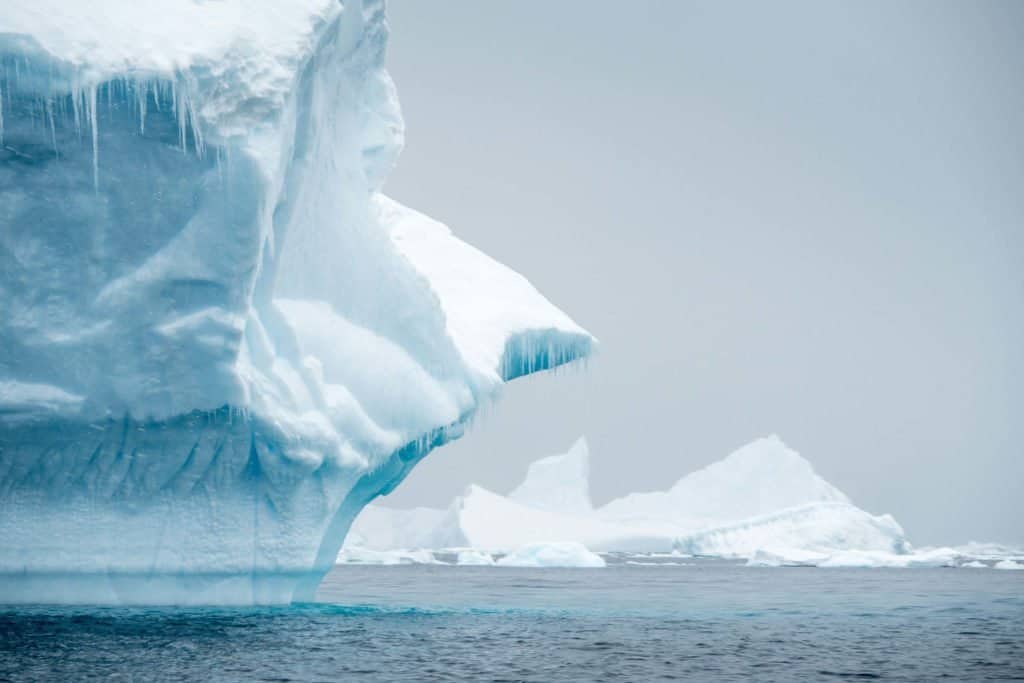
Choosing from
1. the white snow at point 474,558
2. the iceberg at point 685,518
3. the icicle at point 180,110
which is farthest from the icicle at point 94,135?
the white snow at point 474,558

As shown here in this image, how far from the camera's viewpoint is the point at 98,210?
1420cm

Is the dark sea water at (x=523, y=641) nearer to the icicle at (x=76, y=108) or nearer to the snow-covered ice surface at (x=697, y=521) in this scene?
the icicle at (x=76, y=108)

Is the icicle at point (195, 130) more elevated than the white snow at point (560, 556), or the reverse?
the icicle at point (195, 130)

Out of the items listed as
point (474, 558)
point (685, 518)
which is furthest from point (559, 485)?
point (474, 558)

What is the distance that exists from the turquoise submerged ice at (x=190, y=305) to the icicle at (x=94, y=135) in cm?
4

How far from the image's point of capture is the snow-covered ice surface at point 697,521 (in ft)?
170

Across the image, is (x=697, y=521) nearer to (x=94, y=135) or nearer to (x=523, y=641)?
(x=523, y=641)

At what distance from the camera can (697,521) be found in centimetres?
6519

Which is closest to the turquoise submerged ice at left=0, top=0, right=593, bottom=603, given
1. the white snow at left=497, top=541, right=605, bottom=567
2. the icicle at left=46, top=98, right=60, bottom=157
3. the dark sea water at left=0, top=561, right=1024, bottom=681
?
the icicle at left=46, top=98, right=60, bottom=157

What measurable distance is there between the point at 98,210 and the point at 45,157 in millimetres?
779

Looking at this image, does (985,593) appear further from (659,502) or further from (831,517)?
(659,502)

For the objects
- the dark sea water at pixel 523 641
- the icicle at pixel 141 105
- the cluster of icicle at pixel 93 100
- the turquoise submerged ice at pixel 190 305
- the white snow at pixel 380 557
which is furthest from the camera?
the white snow at pixel 380 557

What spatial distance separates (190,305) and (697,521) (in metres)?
53.1

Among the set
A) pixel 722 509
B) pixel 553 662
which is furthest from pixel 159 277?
pixel 722 509
